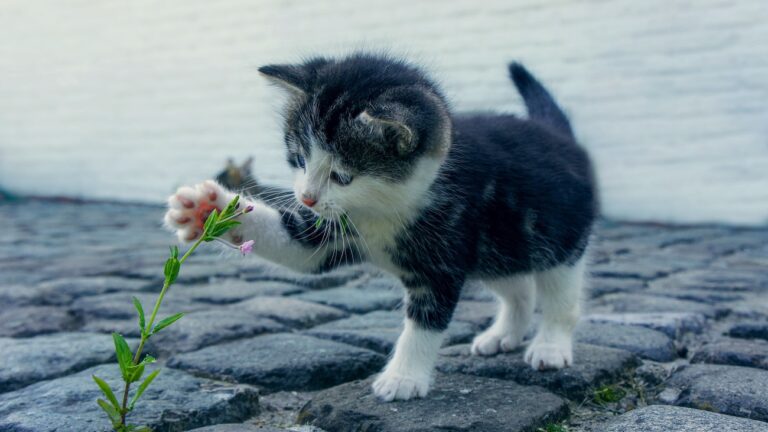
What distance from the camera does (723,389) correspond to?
6.39 ft

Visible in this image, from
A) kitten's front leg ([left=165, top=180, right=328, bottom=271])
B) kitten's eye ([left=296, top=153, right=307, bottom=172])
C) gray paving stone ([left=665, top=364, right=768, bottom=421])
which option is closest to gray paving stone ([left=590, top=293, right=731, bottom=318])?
gray paving stone ([left=665, top=364, right=768, bottom=421])

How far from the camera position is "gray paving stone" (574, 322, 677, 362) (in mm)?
2428

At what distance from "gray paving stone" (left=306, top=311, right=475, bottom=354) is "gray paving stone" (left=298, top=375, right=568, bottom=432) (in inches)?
19.2

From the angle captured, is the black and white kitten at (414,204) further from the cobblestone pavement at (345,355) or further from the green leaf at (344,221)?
the cobblestone pavement at (345,355)

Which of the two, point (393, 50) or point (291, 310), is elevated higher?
point (393, 50)

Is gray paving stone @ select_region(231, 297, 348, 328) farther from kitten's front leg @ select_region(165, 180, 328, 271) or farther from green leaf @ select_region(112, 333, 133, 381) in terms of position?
green leaf @ select_region(112, 333, 133, 381)

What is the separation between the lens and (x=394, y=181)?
1924 mm

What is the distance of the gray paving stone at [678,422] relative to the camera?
1.64 meters

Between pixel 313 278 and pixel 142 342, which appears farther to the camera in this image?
pixel 313 278

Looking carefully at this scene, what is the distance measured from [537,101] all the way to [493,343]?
1.07 metres

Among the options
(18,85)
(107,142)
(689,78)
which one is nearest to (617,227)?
(689,78)

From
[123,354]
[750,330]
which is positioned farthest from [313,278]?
[123,354]

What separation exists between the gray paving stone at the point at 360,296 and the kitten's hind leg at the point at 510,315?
581 millimetres

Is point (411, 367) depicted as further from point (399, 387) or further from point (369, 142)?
point (369, 142)
